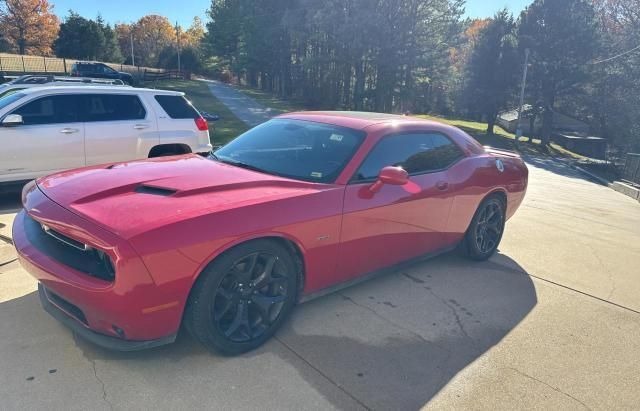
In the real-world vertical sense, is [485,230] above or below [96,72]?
below

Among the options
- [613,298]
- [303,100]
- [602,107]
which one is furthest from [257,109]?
[613,298]

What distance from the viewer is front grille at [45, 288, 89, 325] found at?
104 inches

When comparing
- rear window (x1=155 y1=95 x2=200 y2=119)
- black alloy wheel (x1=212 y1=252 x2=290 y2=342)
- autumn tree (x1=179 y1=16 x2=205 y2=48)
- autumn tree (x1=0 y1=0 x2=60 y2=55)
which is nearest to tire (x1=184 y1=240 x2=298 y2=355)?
black alloy wheel (x1=212 y1=252 x2=290 y2=342)

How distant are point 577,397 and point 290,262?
198 cm

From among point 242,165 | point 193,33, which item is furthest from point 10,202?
point 193,33

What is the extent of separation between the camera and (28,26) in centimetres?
6512

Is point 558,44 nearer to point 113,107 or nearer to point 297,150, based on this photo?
point 113,107

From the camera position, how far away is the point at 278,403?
2.54m

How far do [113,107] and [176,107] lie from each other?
100 cm

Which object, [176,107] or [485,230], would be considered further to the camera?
[176,107]

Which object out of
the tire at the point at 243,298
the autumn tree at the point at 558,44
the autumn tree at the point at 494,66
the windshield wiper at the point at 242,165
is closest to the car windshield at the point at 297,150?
the windshield wiper at the point at 242,165

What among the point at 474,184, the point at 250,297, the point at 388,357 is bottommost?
the point at 388,357

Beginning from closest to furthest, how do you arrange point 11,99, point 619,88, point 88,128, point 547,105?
point 11,99, point 88,128, point 619,88, point 547,105

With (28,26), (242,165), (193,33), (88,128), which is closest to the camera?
(242,165)
